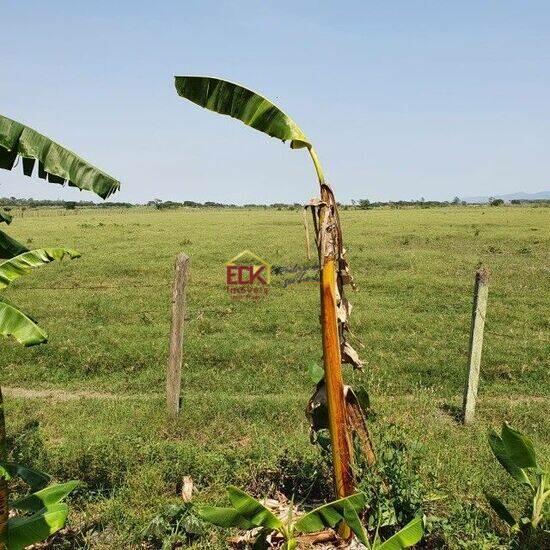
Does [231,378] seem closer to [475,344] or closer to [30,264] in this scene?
[475,344]

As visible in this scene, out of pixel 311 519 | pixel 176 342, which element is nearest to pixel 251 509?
pixel 311 519

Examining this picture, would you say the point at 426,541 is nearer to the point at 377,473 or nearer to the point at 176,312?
the point at 377,473

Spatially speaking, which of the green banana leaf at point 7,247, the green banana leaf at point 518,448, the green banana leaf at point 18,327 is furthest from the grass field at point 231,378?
the green banana leaf at point 7,247

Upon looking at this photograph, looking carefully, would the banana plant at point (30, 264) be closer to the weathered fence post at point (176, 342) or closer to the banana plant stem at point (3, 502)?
the banana plant stem at point (3, 502)

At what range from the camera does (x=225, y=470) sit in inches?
207

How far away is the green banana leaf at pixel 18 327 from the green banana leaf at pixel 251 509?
1530 mm

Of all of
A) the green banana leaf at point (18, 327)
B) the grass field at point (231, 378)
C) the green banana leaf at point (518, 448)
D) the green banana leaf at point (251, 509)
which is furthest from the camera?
the grass field at point (231, 378)

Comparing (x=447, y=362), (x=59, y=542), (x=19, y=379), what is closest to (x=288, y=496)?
(x=59, y=542)

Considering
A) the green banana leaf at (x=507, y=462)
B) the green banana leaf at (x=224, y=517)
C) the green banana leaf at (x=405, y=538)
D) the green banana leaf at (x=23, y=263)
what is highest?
the green banana leaf at (x=23, y=263)

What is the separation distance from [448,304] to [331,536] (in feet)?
34.0

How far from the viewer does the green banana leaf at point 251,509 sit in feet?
11.6

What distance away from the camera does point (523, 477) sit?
4105 millimetres

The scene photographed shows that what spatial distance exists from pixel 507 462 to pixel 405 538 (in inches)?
43.5

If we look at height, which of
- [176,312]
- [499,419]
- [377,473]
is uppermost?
[176,312]
